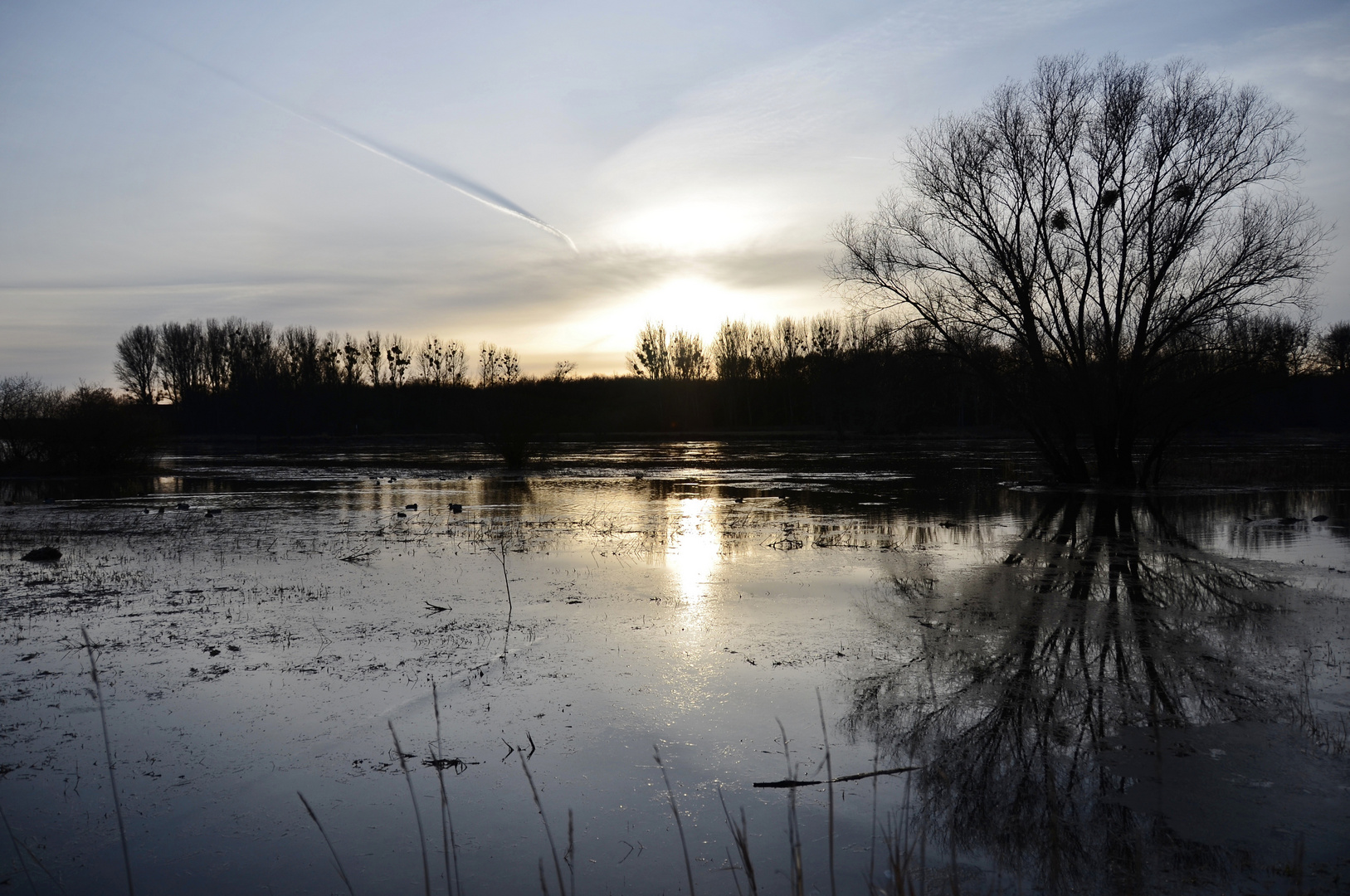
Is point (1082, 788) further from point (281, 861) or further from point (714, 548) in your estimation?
point (714, 548)

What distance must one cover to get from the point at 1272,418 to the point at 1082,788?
Result: 7015 centimetres

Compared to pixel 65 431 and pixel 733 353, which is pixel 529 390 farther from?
pixel 65 431

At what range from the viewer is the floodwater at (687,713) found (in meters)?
3.76

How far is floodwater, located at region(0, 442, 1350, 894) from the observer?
12.3 ft

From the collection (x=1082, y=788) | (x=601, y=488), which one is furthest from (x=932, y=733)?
(x=601, y=488)

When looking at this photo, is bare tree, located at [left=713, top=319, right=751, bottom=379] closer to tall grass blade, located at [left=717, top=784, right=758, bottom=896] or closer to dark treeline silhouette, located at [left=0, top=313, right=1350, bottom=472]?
dark treeline silhouette, located at [left=0, top=313, right=1350, bottom=472]

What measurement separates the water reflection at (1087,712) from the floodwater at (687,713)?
0.03 meters

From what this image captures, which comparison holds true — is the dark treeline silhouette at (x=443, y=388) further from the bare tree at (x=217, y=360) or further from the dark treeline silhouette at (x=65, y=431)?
the dark treeline silhouette at (x=65, y=431)

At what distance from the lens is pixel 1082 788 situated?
4.24 m

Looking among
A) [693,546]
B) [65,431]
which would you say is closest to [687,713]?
[693,546]

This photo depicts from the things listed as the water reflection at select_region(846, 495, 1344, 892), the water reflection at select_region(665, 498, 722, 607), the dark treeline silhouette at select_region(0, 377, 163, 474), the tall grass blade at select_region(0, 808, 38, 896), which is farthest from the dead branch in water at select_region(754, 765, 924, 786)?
the dark treeline silhouette at select_region(0, 377, 163, 474)

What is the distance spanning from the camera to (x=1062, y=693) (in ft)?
18.6

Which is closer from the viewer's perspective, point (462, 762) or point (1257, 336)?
point (462, 762)

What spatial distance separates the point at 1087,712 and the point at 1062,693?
38 cm
